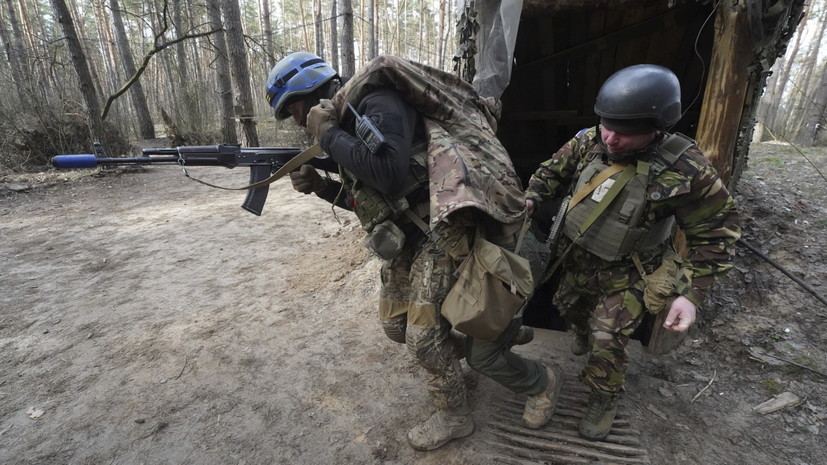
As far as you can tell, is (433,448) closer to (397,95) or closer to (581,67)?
(397,95)

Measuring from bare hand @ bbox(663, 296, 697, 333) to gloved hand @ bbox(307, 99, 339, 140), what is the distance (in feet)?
6.44

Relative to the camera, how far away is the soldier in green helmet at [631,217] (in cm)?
199

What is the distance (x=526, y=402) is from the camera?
2.58 metres

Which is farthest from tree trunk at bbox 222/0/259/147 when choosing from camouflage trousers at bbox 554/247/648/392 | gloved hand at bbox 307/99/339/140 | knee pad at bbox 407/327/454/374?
camouflage trousers at bbox 554/247/648/392

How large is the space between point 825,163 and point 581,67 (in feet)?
18.6

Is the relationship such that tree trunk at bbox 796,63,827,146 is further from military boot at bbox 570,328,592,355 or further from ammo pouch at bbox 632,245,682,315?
ammo pouch at bbox 632,245,682,315

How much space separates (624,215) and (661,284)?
416 millimetres

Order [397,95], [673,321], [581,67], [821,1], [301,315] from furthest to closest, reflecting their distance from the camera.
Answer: [821,1]
[581,67]
[301,315]
[673,321]
[397,95]

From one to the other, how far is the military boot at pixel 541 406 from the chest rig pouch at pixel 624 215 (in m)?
0.90

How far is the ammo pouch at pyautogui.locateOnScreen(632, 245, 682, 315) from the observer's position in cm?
211

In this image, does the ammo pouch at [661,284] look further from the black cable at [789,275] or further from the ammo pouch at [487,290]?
the black cable at [789,275]

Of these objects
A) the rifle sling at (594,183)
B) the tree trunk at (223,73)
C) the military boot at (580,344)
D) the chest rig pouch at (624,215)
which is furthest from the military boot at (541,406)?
the tree trunk at (223,73)

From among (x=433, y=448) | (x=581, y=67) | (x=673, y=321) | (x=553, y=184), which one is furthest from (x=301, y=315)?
(x=581, y=67)

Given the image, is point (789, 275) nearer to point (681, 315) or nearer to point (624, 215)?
point (681, 315)
